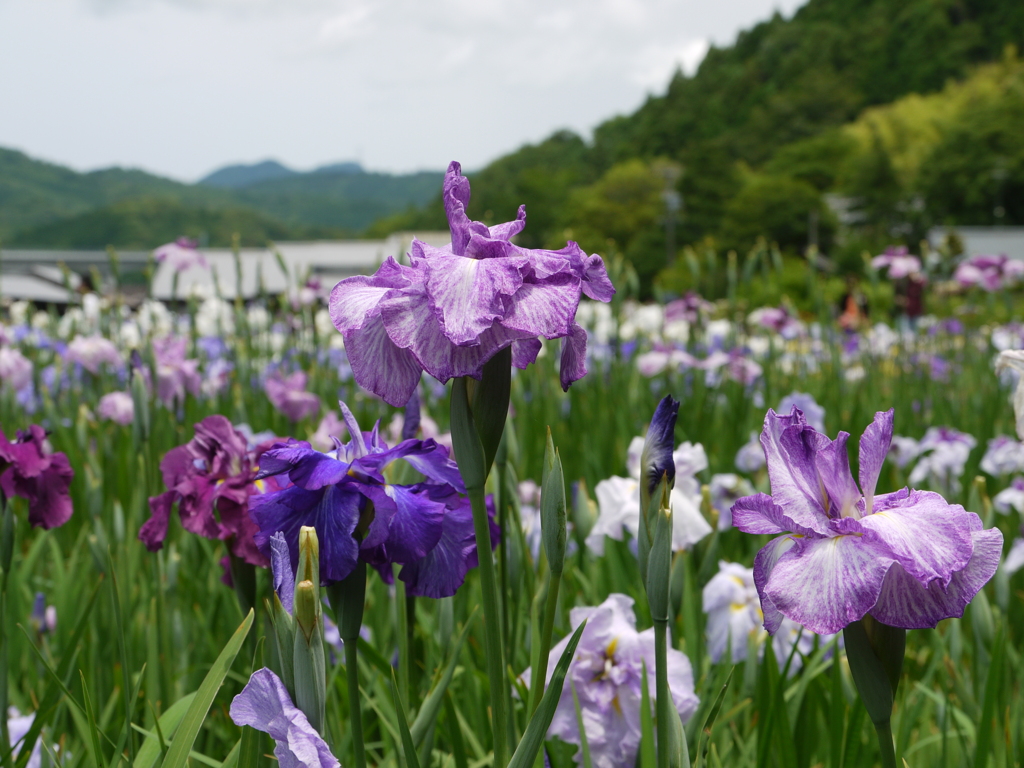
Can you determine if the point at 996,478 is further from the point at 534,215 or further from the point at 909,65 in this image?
the point at 909,65

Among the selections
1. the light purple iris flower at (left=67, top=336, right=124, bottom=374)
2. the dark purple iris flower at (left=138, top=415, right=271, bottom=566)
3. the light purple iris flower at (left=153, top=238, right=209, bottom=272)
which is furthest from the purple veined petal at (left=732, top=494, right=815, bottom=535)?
the light purple iris flower at (left=153, top=238, right=209, bottom=272)

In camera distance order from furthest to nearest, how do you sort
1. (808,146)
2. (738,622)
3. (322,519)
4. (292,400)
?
1. (808,146)
2. (292,400)
3. (738,622)
4. (322,519)

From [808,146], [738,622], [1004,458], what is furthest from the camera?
[808,146]

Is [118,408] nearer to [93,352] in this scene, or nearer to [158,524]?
[93,352]

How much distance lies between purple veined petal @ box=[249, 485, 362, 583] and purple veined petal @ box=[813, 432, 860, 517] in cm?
54

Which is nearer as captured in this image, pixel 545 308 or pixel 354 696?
pixel 545 308

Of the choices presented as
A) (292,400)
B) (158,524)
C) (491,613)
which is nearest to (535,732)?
(491,613)

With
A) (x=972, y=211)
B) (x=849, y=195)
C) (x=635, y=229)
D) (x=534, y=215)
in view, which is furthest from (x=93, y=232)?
(x=972, y=211)

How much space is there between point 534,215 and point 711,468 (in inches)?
3576

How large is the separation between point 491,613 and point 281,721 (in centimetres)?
25

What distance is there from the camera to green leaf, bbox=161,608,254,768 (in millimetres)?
896

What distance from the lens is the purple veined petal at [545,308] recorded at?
0.83 metres

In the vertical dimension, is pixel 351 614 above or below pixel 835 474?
below

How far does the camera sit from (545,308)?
0.86 metres
